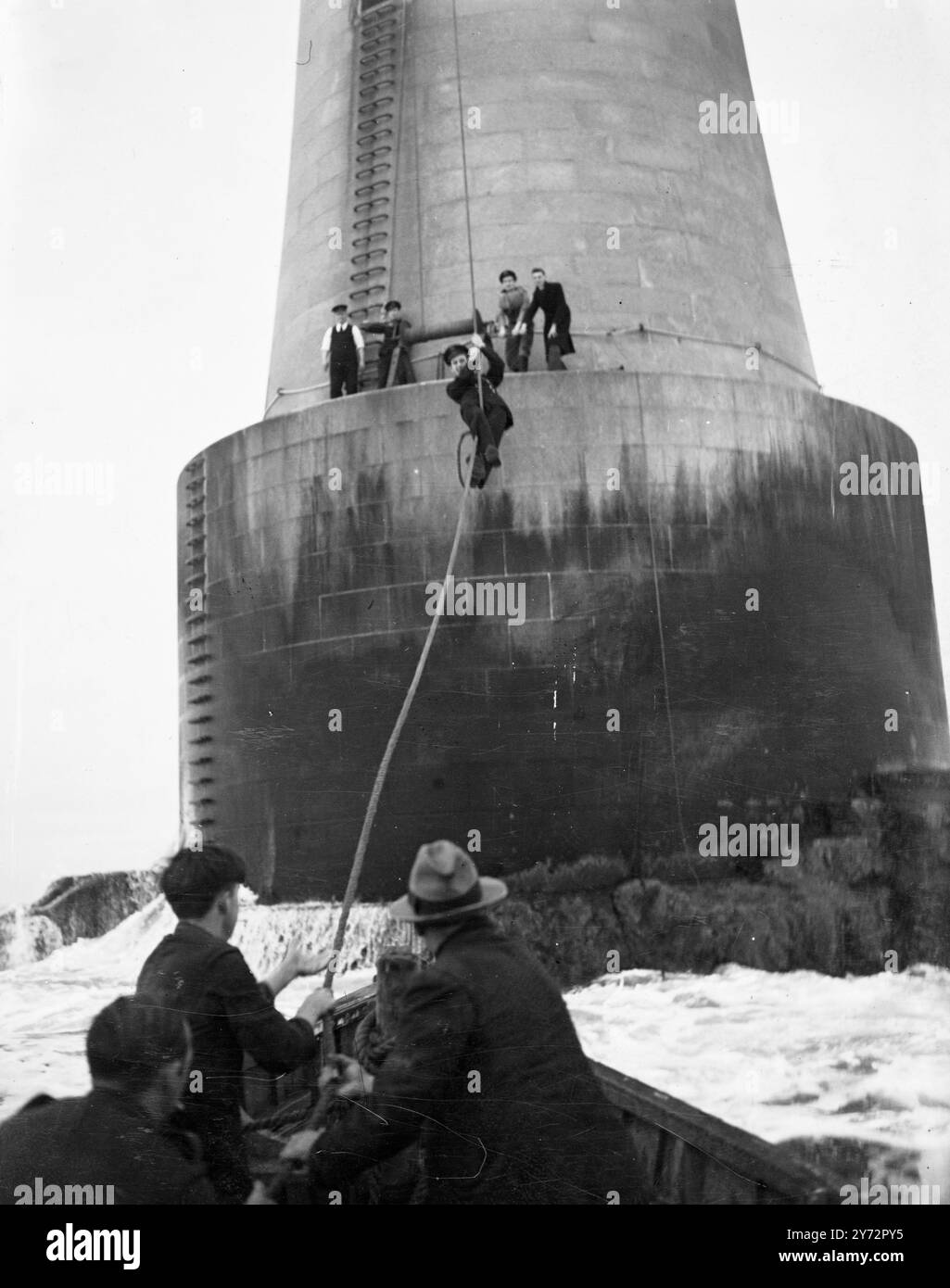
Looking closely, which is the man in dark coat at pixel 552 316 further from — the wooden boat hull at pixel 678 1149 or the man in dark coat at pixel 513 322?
the wooden boat hull at pixel 678 1149

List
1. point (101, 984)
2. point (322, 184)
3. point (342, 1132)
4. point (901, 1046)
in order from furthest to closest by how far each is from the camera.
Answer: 1. point (322, 184)
2. point (101, 984)
3. point (901, 1046)
4. point (342, 1132)

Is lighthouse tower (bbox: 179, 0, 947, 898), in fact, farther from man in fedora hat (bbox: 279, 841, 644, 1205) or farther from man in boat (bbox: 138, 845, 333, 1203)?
man in fedora hat (bbox: 279, 841, 644, 1205)

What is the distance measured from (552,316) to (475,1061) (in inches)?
400

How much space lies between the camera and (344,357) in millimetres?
15617

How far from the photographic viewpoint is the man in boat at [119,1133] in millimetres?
7363

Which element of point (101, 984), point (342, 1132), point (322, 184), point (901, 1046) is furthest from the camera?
point (322, 184)

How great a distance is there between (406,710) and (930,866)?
497 centimetres

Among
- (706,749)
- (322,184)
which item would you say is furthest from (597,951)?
(322,184)

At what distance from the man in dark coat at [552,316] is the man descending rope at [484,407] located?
158 cm

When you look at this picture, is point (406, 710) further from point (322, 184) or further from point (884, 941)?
point (322, 184)

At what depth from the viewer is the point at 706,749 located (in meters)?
12.7

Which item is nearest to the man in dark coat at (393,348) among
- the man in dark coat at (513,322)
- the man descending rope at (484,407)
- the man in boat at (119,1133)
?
the man in dark coat at (513,322)

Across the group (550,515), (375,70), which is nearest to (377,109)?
(375,70)

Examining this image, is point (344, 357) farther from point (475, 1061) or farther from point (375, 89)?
point (475, 1061)
